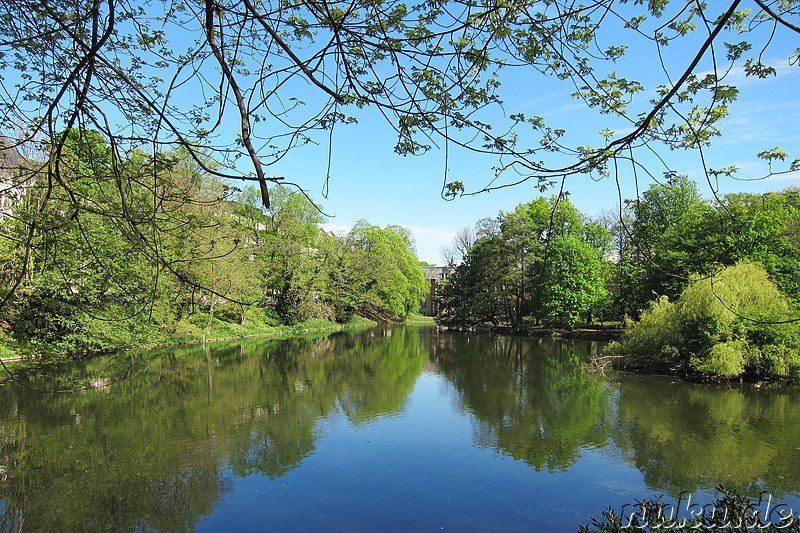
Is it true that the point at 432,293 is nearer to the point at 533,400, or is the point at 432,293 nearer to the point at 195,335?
the point at 195,335

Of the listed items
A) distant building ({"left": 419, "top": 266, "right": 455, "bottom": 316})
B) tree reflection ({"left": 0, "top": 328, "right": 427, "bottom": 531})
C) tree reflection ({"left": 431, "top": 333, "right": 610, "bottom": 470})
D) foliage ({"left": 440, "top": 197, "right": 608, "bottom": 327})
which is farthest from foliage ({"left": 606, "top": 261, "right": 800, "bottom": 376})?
distant building ({"left": 419, "top": 266, "right": 455, "bottom": 316})

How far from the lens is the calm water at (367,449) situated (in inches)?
259

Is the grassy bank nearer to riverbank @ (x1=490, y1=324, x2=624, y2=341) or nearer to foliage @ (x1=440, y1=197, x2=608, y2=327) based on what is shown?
foliage @ (x1=440, y1=197, x2=608, y2=327)

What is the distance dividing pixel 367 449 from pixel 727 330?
11.3 metres

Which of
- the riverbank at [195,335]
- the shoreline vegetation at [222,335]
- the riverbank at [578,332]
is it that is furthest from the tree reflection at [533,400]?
the riverbank at [195,335]

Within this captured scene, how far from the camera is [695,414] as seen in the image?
Result: 11359mm

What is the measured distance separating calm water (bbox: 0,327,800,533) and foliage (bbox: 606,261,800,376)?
0.87 m

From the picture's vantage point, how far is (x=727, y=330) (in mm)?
14414

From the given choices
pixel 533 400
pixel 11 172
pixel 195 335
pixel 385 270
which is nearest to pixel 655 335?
pixel 533 400

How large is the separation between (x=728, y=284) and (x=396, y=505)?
13479mm

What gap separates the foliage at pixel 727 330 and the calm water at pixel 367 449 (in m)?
0.87

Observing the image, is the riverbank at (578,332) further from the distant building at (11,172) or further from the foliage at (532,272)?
the distant building at (11,172)

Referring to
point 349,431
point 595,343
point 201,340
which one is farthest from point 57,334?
point 595,343

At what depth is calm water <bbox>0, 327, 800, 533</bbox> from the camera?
6582mm
